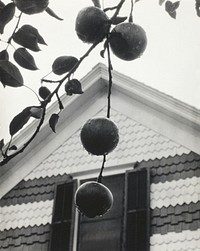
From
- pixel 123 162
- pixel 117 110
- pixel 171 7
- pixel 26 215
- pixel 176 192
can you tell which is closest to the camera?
pixel 171 7

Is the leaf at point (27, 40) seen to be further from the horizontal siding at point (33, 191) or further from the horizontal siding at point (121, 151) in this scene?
the horizontal siding at point (33, 191)

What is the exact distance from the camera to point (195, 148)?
6941 millimetres

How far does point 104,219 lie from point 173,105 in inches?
71.9

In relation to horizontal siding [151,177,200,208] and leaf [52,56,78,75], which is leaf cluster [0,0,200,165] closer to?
leaf [52,56,78,75]

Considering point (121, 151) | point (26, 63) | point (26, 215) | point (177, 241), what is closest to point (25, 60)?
point (26, 63)

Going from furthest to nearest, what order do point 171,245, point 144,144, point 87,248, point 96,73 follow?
point 96,73
point 144,144
point 87,248
point 171,245

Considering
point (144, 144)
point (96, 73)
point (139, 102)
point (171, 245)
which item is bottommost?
point (171, 245)

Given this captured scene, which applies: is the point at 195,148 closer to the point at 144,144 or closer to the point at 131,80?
the point at 144,144

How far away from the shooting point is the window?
656 cm

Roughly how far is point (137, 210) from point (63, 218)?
46.4 inches

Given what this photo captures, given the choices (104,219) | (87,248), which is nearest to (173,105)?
(104,219)

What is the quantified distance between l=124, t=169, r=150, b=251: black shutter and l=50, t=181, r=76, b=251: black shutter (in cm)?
86

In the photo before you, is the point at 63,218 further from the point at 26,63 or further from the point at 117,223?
the point at 26,63

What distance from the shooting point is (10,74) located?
1.28 metres
